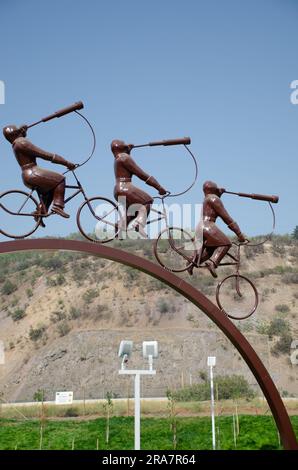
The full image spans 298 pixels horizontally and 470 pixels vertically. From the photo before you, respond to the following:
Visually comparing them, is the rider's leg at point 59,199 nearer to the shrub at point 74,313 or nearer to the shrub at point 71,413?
the shrub at point 71,413

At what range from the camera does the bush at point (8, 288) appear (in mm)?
Result: 30230

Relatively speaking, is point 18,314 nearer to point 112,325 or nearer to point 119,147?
point 112,325

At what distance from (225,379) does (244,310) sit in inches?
268

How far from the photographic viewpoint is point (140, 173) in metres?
6.56

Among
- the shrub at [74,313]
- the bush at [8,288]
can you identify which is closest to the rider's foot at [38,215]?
the shrub at [74,313]

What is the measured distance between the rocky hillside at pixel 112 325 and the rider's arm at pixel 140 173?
14081mm

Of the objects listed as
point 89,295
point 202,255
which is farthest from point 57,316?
point 202,255

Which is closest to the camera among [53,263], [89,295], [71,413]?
[71,413]

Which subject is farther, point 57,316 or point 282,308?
point 282,308

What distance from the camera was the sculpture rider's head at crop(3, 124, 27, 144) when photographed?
6277 millimetres

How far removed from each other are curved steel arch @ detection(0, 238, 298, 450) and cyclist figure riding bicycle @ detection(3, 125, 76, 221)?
0.58m

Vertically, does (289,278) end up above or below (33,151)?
below

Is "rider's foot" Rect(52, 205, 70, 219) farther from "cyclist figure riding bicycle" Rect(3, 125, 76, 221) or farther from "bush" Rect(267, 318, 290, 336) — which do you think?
"bush" Rect(267, 318, 290, 336)

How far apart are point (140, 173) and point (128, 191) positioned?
0.85 feet
